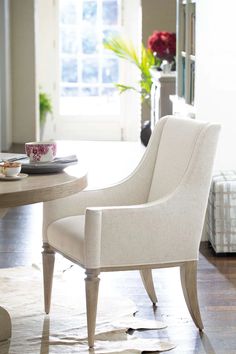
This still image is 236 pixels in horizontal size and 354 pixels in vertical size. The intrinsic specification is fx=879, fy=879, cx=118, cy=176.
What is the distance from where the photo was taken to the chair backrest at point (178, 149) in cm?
381

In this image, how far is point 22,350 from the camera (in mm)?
3631

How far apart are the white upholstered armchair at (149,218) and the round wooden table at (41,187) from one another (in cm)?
16

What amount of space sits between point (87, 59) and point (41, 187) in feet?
30.1

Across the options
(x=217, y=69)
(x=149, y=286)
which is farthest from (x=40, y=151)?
(x=217, y=69)

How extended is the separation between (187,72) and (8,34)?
200 inches

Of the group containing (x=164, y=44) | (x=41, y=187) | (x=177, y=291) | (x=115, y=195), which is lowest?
(x=177, y=291)

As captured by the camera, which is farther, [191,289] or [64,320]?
[64,320]

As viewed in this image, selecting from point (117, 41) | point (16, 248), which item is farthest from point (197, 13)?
point (117, 41)

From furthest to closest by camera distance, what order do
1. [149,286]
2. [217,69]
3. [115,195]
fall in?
[217,69]
[149,286]
[115,195]

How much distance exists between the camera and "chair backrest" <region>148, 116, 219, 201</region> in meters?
3.81

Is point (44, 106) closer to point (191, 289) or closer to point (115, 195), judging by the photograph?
point (115, 195)

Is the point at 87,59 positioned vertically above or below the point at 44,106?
above

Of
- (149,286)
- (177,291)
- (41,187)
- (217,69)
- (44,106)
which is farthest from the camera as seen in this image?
(44,106)

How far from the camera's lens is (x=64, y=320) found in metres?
3.99
